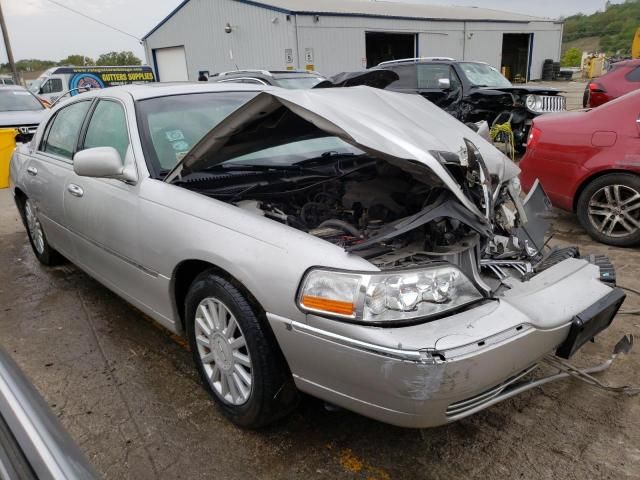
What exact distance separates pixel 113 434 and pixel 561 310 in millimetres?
2128

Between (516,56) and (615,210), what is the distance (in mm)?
32989

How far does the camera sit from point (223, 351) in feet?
7.83

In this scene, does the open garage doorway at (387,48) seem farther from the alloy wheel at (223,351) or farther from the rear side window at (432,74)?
the alloy wheel at (223,351)

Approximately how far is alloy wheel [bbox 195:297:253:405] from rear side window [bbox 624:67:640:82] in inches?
368

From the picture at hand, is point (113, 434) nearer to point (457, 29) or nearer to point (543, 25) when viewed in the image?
point (457, 29)

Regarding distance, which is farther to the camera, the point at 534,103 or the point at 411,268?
the point at 534,103

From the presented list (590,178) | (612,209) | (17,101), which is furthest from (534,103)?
(17,101)

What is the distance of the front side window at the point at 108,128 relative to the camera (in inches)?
121

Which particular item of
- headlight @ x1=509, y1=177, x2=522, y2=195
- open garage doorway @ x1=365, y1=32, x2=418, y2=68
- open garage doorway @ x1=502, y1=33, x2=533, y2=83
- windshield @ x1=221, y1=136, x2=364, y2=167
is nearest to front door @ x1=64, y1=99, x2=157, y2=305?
windshield @ x1=221, y1=136, x2=364, y2=167

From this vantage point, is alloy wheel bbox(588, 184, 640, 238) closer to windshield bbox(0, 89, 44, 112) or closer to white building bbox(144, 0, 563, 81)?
windshield bbox(0, 89, 44, 112)

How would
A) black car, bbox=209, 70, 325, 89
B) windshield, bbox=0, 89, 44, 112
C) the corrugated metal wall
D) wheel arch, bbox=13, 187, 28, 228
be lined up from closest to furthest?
wheel arch, bbox=13, 187, 28, 228 → black car, bbox=209, 70, 325, 89 → windshield, bbox=0, 89, 44, 112 → the corrugated metal wall

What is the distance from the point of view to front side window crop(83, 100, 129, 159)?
10.1 ft

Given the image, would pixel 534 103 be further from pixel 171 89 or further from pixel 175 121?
pixel 175 121

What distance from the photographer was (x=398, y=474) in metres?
2.14
